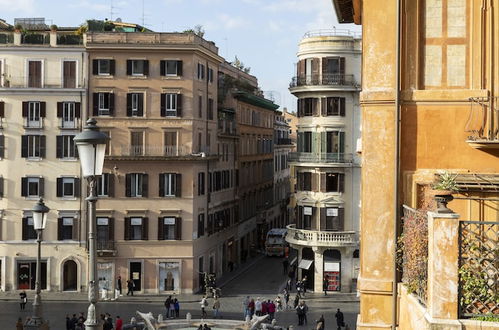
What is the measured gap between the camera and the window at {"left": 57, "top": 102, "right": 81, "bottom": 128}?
164 feet

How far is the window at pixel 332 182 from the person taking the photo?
168 feet

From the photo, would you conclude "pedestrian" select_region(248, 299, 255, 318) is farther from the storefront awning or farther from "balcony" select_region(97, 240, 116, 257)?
"balcony" select_region(97, 240, 116, 257)

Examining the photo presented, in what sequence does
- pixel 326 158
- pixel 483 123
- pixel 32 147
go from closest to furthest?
pixel 483 123 < pixel 32 147 < pixel 326 158

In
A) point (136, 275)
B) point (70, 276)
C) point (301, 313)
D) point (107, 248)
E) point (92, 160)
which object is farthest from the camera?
point (70, 276)

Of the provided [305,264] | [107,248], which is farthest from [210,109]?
[305,264]

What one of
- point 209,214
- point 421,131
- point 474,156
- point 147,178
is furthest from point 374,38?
point 209,214

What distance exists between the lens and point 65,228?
50.0 m

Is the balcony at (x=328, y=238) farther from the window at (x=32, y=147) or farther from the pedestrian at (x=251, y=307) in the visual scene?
the window at (x=32, y=147)

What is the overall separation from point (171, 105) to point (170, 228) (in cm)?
818

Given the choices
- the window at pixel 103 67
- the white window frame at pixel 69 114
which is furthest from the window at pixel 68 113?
the window at pixel 103 67

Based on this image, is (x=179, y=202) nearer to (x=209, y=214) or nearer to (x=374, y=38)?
(x=209, y=214)

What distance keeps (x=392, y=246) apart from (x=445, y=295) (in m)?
2.78

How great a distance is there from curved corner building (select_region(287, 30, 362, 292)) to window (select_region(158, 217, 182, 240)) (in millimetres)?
8145

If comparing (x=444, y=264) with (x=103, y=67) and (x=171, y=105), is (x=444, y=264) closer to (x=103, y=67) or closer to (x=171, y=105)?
(x=171, y=105)
